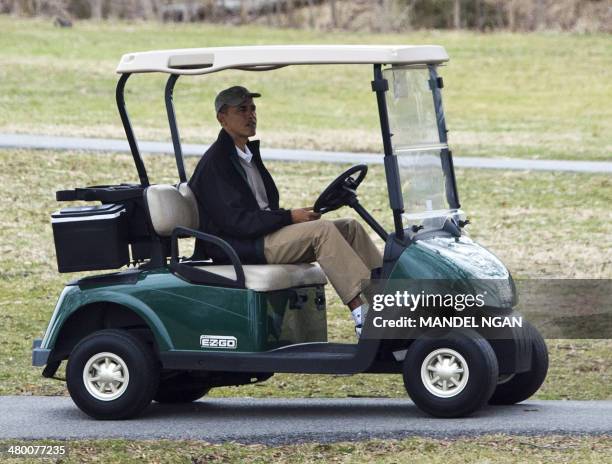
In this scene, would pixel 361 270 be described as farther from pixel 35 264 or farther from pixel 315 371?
pixel 35 264

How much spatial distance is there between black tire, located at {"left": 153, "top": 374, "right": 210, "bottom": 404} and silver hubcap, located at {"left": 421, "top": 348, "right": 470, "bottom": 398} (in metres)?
1.44

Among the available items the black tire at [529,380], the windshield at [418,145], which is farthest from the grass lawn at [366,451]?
the windshield at [418,145]

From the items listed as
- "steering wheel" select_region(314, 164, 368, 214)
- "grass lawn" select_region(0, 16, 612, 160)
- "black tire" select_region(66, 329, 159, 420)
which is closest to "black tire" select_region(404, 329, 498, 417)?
"steering wheel" select_region(314, 164, 368, 214)

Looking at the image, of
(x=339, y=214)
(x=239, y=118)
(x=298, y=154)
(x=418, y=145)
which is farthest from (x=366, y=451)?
(x=298, y=154)

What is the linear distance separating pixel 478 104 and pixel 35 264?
15522 mm

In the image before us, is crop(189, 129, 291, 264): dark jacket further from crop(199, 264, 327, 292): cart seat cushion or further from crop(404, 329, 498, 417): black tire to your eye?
crop(404, 329, 498, 417): black tire

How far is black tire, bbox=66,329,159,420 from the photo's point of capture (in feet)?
25.7

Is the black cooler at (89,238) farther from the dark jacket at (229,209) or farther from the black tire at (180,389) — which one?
the black tire at (180,389)

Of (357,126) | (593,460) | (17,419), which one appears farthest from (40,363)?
(357,126)

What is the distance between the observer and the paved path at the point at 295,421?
7.23 meters

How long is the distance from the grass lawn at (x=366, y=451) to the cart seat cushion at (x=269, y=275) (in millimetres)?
1010

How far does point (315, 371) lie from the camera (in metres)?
7.66

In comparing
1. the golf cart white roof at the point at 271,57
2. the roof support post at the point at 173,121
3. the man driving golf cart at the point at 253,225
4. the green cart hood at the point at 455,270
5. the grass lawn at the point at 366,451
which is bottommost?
the grass lawn at the point at 366,451

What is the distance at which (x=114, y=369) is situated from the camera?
790 cm
